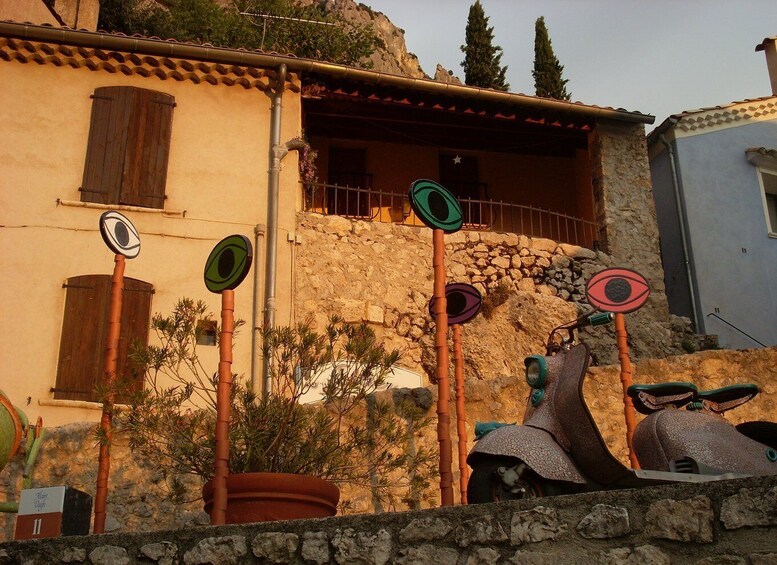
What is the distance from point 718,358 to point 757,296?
21.6 ft

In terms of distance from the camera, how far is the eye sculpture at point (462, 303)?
798cm

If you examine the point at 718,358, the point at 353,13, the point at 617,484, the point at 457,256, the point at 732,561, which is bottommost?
the point at 732,561

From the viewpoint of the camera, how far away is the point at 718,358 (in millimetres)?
9430

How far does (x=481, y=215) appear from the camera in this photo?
50.1 ft

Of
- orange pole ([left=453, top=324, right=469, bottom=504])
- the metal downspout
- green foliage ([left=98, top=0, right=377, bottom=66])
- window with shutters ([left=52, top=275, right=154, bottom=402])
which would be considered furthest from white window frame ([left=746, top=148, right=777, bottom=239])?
orange pole ([left=453, top=324, right=469, bottom=504])

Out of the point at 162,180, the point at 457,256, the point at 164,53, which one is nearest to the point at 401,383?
the point at 457,256

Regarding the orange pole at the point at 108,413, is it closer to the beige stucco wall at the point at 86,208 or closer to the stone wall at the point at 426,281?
the beige stucco wall at the point at 86,208

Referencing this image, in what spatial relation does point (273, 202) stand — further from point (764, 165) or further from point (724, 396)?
point (764, 165)

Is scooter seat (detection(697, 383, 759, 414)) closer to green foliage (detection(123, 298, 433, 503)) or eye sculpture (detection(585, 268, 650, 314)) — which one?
eye sculpture (detection(585, 268, 650, 314))

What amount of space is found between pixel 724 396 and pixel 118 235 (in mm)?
3985

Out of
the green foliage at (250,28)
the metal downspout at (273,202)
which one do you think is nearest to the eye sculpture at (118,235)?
the metal downspout at (273,202)

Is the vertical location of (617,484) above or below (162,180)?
below

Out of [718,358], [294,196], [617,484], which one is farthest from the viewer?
[294,196]

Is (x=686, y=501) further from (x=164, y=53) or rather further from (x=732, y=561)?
(x=164, y=53)
